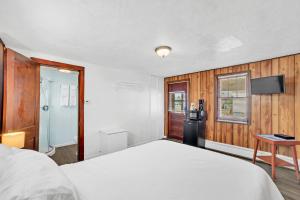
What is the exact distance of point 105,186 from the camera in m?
1.10

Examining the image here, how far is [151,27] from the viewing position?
171cm

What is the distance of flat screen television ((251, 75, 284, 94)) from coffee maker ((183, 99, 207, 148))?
1.32 m

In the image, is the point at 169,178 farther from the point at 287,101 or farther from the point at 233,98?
the point at 233,98

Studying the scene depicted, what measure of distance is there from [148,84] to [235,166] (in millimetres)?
3495

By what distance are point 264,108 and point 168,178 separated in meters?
3.04

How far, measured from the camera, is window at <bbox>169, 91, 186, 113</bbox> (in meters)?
4.69

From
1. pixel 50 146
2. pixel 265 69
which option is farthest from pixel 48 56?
pixel 265 69

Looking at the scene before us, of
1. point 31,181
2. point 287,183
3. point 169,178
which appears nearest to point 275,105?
point 287,183

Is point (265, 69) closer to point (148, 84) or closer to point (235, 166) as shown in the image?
point (235, 166)

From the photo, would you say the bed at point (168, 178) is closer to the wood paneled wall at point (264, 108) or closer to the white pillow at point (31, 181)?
the white pillow at point (31, 181)

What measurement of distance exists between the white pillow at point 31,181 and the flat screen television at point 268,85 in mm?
3602

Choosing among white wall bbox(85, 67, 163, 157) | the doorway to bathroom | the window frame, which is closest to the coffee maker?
the window frame

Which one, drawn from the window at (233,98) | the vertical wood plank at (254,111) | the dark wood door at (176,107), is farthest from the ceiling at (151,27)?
the dark wood door at (176,107)

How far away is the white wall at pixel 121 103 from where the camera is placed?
3.22m
